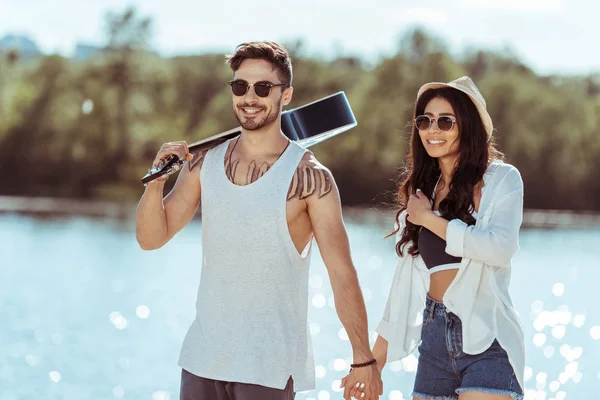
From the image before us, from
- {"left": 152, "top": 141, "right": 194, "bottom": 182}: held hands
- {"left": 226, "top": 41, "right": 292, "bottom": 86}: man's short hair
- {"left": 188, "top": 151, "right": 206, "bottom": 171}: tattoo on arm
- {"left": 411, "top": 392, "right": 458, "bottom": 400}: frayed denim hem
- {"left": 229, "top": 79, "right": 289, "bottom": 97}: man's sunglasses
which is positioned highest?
{"left": 226, "top": 41, "right": 292, "bottom": 86}: man's short hair

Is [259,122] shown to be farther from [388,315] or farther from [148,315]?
[148,315]

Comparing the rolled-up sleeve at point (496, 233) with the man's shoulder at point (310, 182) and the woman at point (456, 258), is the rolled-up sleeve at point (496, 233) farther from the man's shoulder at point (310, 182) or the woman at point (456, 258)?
the man's shoulder at point (310, 182)

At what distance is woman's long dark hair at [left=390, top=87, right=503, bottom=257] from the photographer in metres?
3.64

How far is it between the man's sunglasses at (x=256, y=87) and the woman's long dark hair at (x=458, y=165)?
659 mm

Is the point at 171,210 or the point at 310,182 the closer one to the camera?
the point at 310,182

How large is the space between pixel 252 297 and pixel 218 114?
40.5m

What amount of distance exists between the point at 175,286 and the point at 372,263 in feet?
17.6

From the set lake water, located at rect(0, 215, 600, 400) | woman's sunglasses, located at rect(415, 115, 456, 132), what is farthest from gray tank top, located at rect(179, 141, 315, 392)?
lake water, located at rect(0, 215, 600, 400)

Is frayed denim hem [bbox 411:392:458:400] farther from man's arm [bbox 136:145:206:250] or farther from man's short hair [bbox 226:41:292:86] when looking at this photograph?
man's short hair [bbox 226:41:292:86]

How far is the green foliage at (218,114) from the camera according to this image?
138 ft

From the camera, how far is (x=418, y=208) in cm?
365

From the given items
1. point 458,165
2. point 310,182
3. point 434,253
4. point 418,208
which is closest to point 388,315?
point 434,253

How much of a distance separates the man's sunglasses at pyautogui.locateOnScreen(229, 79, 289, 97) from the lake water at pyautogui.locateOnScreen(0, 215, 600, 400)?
5.95 meters

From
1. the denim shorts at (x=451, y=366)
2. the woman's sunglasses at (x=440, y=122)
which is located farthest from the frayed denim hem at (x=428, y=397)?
the woman's sunglasses at (x=440, y=122)
